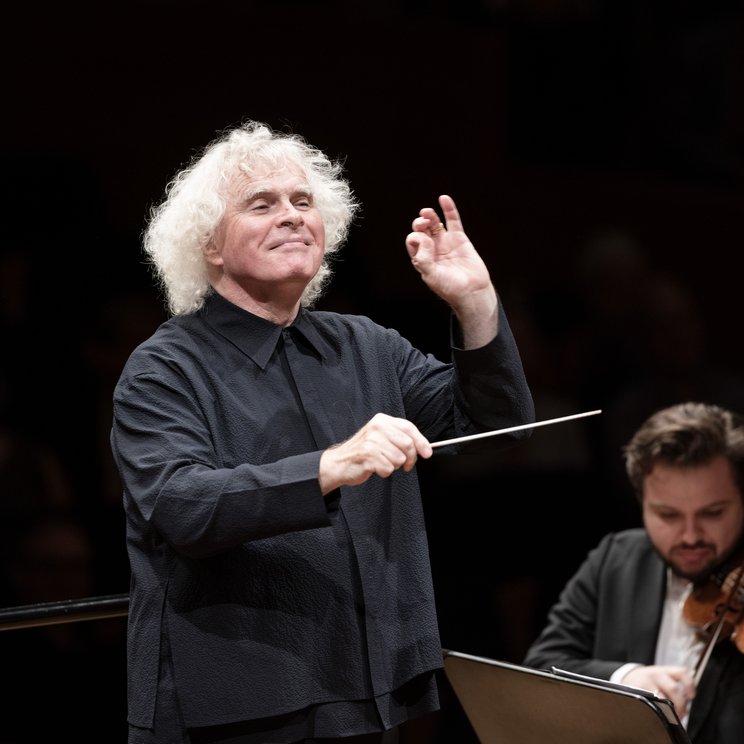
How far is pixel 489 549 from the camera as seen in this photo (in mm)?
3377

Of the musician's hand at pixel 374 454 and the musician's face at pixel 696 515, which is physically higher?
the musician's hand at pixel 374 454

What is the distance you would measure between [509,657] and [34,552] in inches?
45.4

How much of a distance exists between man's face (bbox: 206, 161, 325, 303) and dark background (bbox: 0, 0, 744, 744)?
4.32 feet

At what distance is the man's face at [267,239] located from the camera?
59.2 inches

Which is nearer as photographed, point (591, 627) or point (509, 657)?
point (591, 627)

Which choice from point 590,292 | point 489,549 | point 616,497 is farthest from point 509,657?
point 590,292

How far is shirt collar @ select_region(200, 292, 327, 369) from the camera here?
58.4 inches

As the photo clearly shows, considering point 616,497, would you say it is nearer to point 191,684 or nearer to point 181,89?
point 181,89

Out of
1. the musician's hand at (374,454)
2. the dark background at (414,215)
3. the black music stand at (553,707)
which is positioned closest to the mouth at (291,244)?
the musician's hand at (374,454)

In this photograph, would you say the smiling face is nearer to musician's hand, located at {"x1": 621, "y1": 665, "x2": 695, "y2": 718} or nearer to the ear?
the ear

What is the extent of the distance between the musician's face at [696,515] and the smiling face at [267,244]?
967mm

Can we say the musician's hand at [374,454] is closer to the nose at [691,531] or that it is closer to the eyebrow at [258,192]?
the eyebrow at [258,192]

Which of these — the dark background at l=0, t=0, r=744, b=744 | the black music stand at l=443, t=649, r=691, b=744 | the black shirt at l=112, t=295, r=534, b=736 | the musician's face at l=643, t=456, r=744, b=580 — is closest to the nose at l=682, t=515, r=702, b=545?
the musician's face at l=643, t=456, r=744, b=580

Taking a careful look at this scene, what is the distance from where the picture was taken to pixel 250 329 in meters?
1.50
